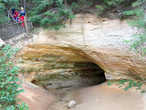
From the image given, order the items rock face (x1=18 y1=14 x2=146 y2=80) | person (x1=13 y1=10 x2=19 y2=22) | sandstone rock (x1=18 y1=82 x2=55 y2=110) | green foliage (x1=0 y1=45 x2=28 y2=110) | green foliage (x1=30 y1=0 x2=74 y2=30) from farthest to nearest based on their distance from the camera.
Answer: person (x1=13 y1=10 x2=19 y2=22), green foliage (x1=30 y1=0 x2=74 y2=30), rock face (x1=18 y1=14 x2=146 y2=80), sandstone rock (x1=18 y1=82 x2=55 y2=110), green foliage (x1=0 y1=45 x2=28 y2=110)

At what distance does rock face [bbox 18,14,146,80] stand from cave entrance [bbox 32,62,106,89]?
4.52 ft

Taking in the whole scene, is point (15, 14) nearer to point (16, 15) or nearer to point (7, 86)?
point (16, 15)

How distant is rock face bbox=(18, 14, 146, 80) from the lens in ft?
20.2

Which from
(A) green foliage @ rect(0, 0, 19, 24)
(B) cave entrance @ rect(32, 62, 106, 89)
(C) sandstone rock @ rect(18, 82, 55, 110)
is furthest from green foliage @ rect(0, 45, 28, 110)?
(B) cave entrance @ rect(32, 62, 106, 89)

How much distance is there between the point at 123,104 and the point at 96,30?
10.4ft

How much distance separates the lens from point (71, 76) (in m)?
9.34

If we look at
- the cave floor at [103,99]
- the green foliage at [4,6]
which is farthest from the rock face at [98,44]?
the green foliage at [4,6]

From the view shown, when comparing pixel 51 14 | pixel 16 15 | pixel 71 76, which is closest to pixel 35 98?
pixel 71 76

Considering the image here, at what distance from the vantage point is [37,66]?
801cm

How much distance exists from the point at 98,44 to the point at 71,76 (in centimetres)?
351

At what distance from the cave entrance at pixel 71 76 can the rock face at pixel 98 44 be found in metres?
1.38

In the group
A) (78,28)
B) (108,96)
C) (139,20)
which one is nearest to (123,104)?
(108,96)

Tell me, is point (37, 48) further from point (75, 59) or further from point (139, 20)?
point (139, 20)

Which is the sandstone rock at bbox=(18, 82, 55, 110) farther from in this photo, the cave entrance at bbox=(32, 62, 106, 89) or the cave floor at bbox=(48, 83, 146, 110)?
the cave entrance at bbox=(32, 62, 106, 89)
